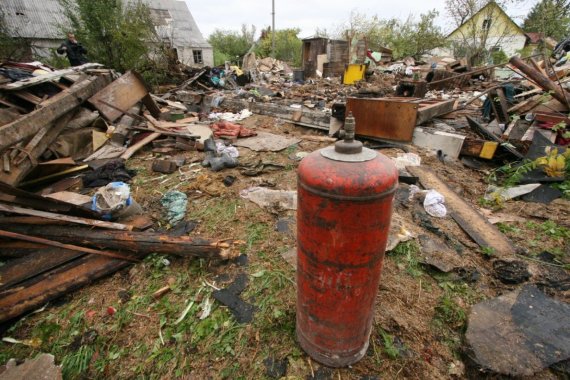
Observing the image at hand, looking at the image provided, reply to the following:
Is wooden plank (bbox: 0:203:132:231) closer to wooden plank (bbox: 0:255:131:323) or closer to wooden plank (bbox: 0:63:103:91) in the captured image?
wooden plank (bbox: 0:255:131:323)

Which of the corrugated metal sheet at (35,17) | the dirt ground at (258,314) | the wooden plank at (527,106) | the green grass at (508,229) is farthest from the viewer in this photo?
the corrugated metal sheet at (35,17)

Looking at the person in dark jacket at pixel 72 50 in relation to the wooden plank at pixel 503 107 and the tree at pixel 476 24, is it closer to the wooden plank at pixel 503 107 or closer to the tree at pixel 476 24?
the wooden plank at pixel 503 107

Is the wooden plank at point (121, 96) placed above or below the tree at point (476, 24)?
below

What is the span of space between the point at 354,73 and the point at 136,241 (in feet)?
43.7

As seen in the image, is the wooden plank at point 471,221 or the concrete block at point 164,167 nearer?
the wooden plank at point 471,221

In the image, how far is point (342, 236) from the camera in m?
1.37

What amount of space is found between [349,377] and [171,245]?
6.04 ft

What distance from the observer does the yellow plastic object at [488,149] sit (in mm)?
4454

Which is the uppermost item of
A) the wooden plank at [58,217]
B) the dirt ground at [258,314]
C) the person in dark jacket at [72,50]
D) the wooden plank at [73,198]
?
the person in dark jacket at [72,50]

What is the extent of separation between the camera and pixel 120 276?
262 cm

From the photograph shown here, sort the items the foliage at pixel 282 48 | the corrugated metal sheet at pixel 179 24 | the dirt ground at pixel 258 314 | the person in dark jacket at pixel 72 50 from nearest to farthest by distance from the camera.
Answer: the dirt ground at pixel 258 314
the person in dark jacket at pixel 72 50
the corrugated metal sheet at pixel 179 24
the foliage at pixel 282 48

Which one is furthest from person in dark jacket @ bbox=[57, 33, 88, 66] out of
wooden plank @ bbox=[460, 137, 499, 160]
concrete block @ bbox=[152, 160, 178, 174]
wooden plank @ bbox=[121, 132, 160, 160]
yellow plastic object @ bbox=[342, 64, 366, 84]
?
wooden plank @ bbox=[460, 137, 499, 160]

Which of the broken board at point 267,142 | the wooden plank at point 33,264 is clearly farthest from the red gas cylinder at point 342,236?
the broken board at point 267,142

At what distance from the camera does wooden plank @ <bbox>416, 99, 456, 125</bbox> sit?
5312 millimetres
